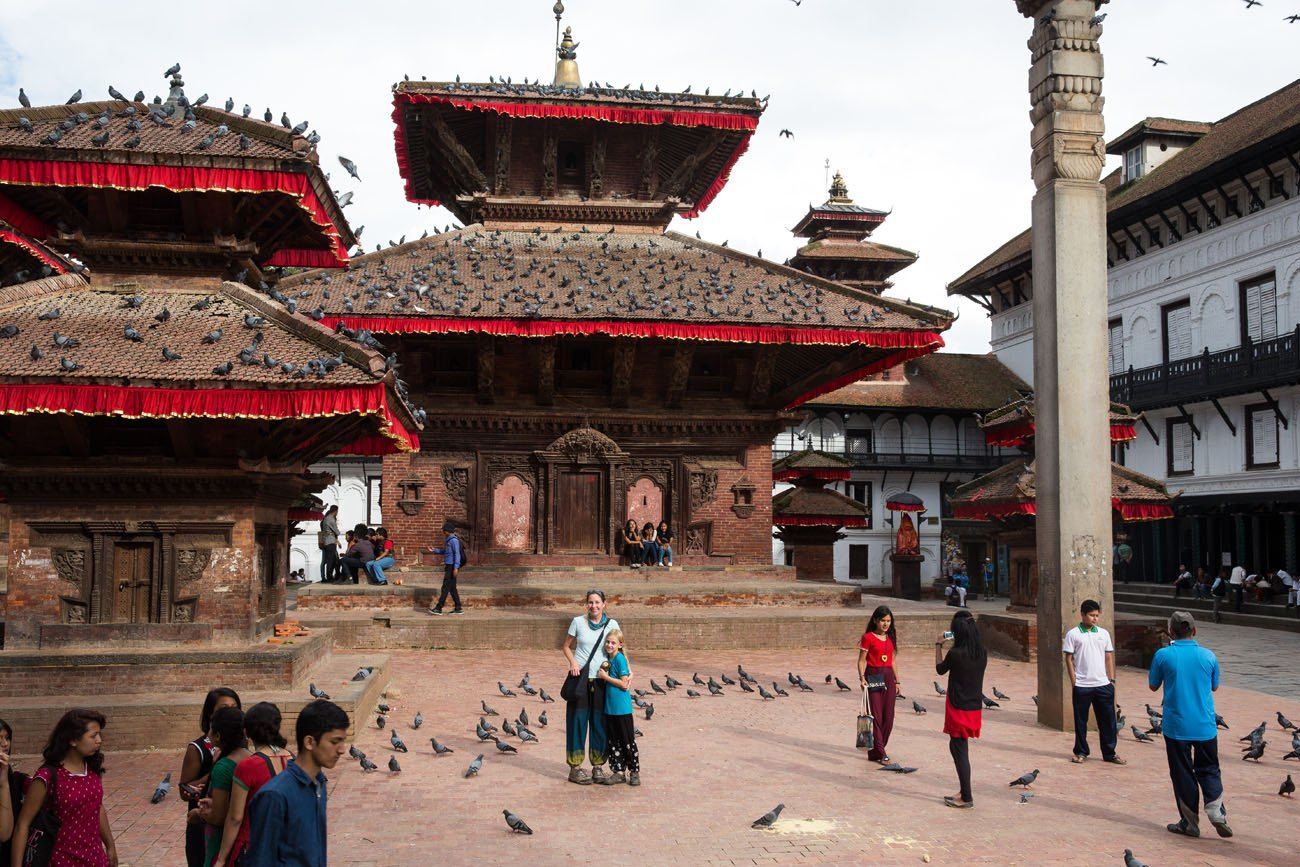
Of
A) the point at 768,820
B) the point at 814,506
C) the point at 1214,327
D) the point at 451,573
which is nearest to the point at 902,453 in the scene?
the point at 1214,327

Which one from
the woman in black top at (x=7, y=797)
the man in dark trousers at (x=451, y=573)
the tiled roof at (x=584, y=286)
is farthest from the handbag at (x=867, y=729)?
the tiled roof at (x=584, y=286)

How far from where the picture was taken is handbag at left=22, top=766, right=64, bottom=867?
197 inches

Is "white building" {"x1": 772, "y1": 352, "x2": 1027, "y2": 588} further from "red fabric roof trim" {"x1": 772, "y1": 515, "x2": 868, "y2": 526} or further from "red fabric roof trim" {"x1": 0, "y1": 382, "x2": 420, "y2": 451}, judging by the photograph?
"red fabric roof trim" {"x1": 0, "y1": 382, "x2": 420, "y2": 451}

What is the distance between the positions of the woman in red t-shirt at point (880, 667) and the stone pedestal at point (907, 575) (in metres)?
27.5

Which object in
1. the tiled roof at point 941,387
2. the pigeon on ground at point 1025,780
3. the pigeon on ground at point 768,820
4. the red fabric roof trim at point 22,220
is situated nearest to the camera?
the pigeon on ground at point 768,820

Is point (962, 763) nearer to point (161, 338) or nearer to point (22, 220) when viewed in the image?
point (161, 338)

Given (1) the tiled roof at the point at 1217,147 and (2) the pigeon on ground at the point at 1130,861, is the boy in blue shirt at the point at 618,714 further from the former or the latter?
(1) the tiled roof at the point at 1217,147

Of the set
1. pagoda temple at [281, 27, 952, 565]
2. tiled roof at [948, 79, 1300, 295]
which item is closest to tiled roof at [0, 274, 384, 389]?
pagoda temple at [281, 27, 952, 565]

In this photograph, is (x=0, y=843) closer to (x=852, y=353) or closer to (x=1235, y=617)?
(x=852, y=353)

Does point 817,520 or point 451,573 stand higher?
point 817,520

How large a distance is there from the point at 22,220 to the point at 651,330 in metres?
10.5

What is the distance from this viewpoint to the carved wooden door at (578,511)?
72.9ft

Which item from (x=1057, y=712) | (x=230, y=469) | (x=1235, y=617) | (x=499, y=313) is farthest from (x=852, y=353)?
(x=1235, y=617)

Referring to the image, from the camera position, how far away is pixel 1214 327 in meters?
34.8
